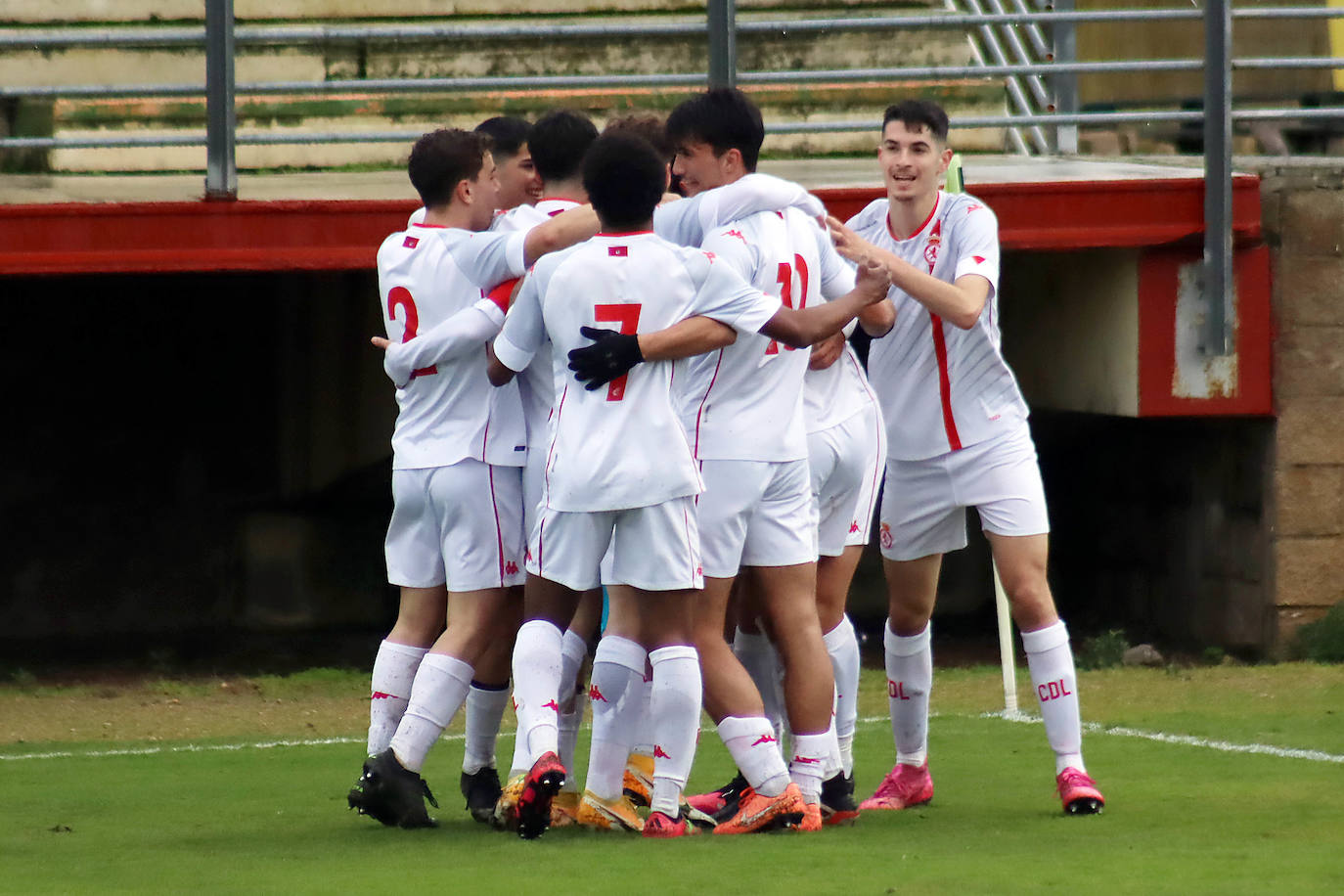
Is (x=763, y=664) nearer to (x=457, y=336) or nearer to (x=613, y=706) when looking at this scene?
(x=613, y=706)

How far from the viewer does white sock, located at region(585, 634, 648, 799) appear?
5410 millimetres

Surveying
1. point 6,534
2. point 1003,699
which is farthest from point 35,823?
point 6,534

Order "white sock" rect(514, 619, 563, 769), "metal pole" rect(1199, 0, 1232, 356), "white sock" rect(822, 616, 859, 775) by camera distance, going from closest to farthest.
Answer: "white sock" rect(514, 619, 563, 769) → "white sock" rect(822, 616, 859, 775) → "metal pole" rect(1199, 0, 1232, 356)

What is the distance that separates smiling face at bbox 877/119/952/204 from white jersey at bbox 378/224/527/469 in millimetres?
1187

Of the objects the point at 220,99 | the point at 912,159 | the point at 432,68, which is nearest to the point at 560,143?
the point at 912,159

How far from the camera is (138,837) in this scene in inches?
225

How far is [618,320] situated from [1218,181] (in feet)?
18.6

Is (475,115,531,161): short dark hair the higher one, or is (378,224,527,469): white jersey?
(475,115,531,161): short dark hair

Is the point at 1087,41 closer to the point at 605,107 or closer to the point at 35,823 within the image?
the point at 605,107

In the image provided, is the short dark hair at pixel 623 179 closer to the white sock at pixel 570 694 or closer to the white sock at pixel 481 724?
the white sock at pixel 570 694

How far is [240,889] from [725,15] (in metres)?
6.33

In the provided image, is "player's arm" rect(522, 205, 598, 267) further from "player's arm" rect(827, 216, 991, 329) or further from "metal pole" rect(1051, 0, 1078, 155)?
"metal pole" rect(1051, 0, 1078, 155)

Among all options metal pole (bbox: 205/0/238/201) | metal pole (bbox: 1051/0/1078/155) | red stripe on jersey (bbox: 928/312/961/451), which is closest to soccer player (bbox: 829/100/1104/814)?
red stripe on jersey (bbox: 928/312/961/451)

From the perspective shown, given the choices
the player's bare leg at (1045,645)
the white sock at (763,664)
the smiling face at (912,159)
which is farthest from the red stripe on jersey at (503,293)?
the player's bare leg at (1045,645)
